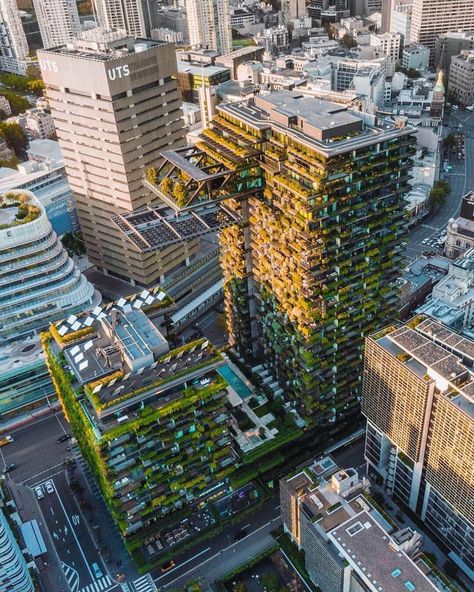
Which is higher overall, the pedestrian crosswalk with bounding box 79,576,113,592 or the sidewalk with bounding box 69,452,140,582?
the sidewalk with bounding box 69,452,140,582

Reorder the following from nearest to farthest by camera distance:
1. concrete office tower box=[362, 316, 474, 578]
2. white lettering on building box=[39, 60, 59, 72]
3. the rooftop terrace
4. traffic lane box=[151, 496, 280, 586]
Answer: the rooftop terrace < concrete office tower box=[362, 316, 474, 578] < traffic lane box=[151, 496, 280, 586] < white lettering on building box=[39, 60, 59, 72]

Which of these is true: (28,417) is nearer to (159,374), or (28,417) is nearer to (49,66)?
(159,374)

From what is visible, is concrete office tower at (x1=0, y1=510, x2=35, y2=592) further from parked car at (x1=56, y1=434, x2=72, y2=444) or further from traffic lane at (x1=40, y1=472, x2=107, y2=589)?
parked car at (x1=56, y1=434, x2=72, y2=444)

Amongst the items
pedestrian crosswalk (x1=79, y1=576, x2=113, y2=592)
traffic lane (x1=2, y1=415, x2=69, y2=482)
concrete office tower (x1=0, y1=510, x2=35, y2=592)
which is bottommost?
pedestrian crosswalk (x1=79, y1=576, x2=113, y2=592)

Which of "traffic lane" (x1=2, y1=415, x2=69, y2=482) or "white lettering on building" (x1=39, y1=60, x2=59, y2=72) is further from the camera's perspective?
"white lettering on building" (x1=39, y1=60, x2=59, y2=72)

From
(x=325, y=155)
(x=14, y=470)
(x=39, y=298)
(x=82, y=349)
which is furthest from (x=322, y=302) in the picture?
(x=14, y=470)

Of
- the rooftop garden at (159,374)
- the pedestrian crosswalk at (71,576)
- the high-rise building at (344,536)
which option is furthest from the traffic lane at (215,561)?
the rooftop garden at (159,374)

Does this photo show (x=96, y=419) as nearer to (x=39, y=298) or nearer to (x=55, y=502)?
(x=55, y=502)

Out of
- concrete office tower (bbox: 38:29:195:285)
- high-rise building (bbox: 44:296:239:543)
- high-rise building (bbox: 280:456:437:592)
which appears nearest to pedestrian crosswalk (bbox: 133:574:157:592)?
high-rise building (bbox: 44:296:239:543)
